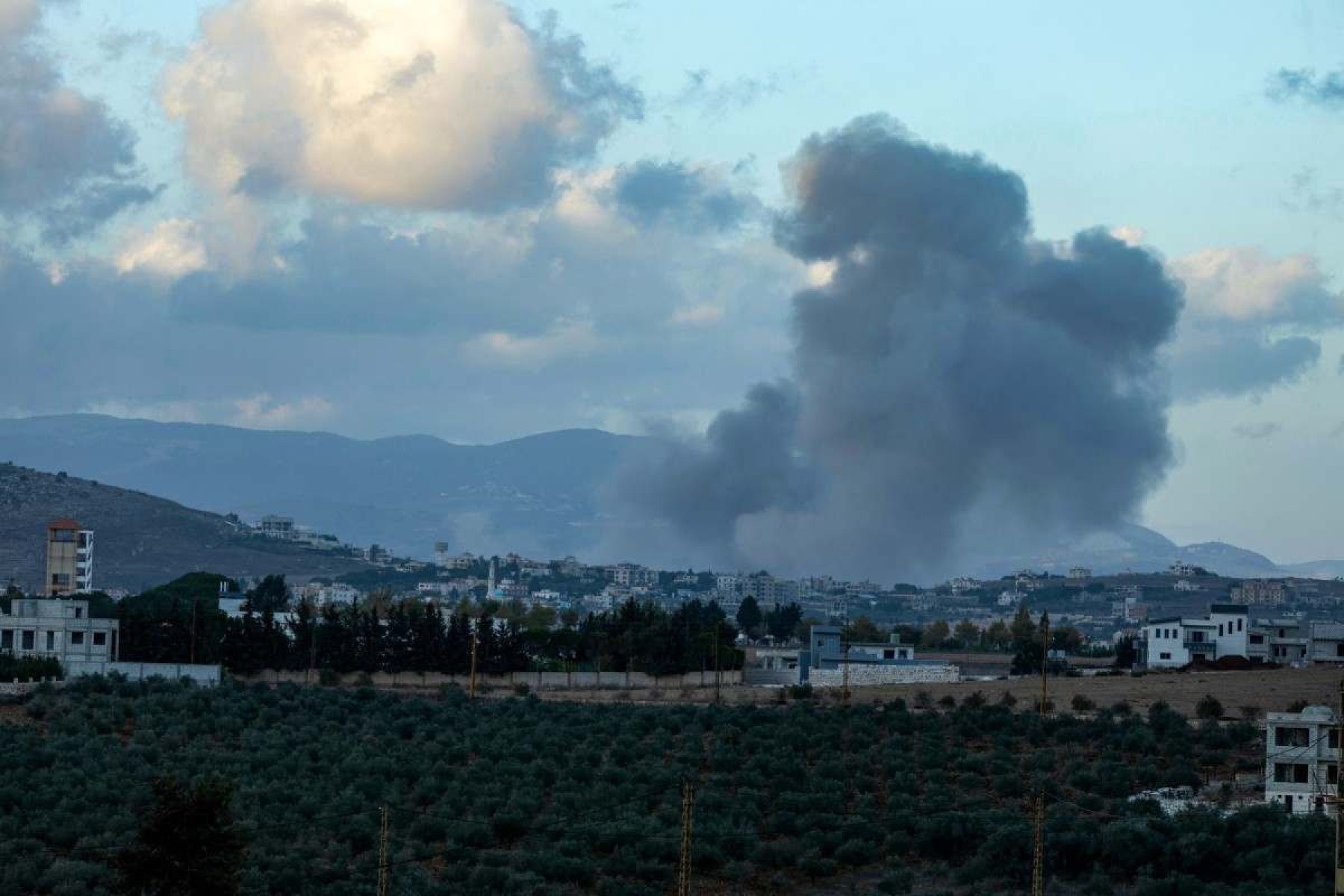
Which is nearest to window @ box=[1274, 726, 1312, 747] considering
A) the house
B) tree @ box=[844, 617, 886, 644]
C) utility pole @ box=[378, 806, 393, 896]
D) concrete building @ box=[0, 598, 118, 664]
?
utility pole @ box=[378, 806, 393, 896]

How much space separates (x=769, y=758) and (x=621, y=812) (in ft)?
28.2

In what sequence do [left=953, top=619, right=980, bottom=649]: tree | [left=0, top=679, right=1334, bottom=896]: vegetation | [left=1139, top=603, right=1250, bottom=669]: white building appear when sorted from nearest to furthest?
[left=0, top=679, right=1334, bottom=896]: vegetation < [left=1139, top=603, right=1250, bottom=669]: white building < [left=953, top=619, right=980, bottom=649]: tree

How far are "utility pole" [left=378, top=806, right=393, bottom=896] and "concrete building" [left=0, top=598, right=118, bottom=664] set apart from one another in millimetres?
44004

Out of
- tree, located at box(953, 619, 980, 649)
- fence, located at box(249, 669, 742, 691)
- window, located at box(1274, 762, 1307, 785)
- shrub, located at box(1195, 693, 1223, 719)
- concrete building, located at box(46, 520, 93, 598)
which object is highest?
concrete building, located at box(46, 520, 93, 598)

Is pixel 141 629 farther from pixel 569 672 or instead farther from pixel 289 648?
pixel 569 672

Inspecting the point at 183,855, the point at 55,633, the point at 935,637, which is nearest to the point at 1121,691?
the point at 55,633

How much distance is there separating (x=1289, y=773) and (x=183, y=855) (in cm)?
2939

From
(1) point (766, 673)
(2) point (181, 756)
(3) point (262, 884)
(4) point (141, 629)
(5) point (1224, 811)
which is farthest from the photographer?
(1) point (766, 673)

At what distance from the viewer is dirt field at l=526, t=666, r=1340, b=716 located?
7606cm

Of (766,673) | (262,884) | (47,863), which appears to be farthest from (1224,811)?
(766,673)

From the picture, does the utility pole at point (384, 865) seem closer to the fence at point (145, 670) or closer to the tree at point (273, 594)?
the fence at point (145, 670)

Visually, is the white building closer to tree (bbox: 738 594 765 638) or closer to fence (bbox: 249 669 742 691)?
fence (bbox: 249 669 742 691)

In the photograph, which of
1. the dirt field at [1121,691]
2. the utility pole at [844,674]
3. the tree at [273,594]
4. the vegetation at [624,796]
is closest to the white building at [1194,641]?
the utility pole at [844,674]

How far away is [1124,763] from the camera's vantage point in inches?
2181
